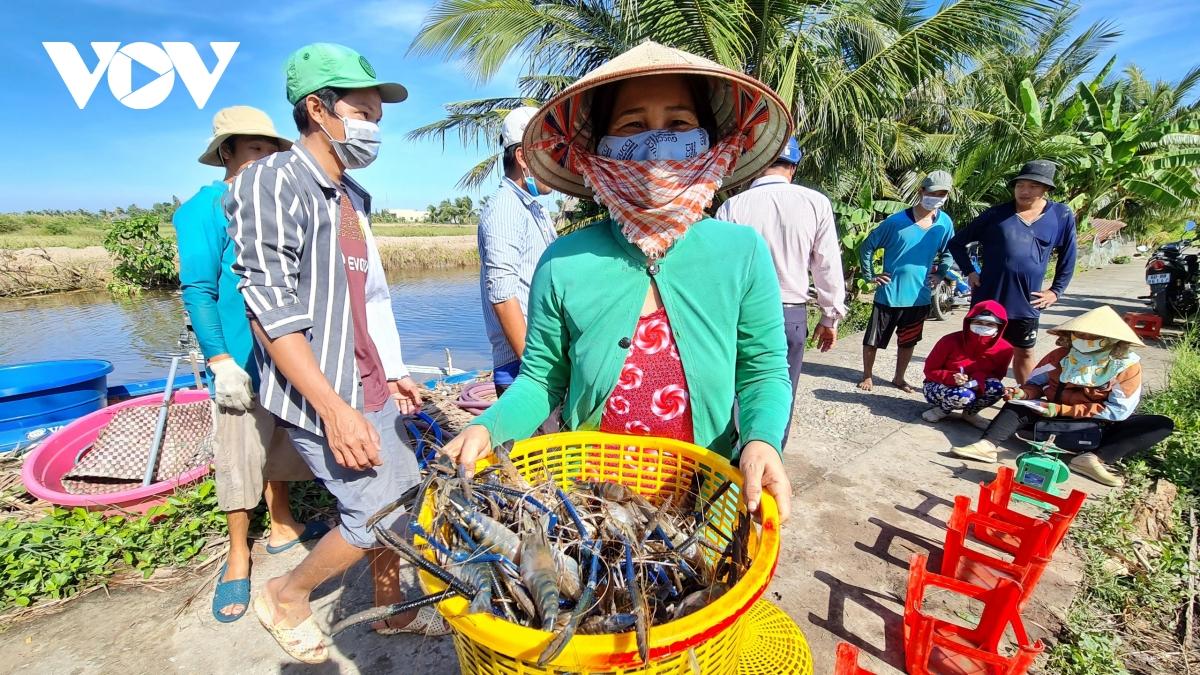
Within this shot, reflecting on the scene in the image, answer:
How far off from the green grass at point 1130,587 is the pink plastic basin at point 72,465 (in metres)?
4.24

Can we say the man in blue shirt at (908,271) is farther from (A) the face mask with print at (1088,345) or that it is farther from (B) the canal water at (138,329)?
(B) the canal water at (138,329)

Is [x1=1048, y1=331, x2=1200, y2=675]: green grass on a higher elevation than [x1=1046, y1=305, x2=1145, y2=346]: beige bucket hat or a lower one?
lower

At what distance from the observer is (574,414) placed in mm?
1552

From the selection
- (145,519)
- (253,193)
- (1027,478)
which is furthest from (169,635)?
(1027,478)

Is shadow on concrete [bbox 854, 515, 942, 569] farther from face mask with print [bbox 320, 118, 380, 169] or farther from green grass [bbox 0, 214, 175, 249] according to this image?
green grass [bbox 0, 214, 175, 249]

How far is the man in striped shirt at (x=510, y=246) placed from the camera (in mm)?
2586

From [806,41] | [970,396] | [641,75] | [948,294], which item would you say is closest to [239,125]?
[641,75]

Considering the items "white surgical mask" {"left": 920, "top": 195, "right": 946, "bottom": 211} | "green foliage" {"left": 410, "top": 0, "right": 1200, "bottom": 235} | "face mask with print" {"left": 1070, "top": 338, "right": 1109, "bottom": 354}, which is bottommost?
"face mask with print" {"left": 1070, "top": 338, "right": 1109, "bottom": 354}

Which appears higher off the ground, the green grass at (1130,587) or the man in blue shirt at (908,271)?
the man in blue shirt at (908,271)

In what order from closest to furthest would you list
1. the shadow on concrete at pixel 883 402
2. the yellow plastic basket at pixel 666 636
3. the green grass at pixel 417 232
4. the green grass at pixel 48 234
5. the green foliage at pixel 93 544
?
the yellow plastic basket at pixel 666 636, the green foliage at pixel 93 544, the shadow on concrete at pixel 883 402, the green grass at pixel 48 234, the green grass at pixel 417 232

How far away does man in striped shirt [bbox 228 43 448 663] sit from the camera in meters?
1.55

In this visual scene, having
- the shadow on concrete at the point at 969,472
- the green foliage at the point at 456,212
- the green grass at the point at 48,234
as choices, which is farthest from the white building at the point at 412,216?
the shadow on concrete at the point at 969,472

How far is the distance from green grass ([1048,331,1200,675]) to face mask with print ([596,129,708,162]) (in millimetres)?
2349

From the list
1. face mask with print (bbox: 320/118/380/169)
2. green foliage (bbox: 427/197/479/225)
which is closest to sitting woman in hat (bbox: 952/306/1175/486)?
face mask with print (bbox: 320/118/380/169)
